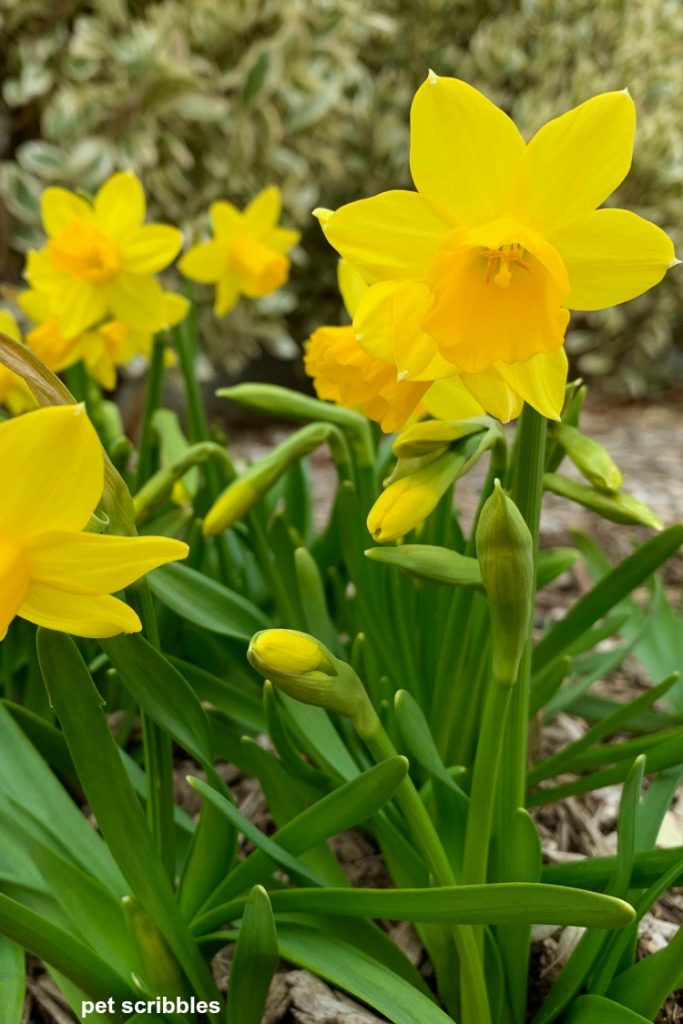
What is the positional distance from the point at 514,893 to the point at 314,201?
3.33 metres

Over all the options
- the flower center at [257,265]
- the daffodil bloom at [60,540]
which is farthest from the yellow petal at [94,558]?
the flower center at [257,265]

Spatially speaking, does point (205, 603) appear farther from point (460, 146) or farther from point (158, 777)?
point (460, 146)

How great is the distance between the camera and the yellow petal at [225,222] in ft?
4.84

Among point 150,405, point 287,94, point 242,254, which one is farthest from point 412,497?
point 287,94

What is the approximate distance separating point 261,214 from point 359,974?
116cm

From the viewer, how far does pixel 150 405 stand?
1.31 meters

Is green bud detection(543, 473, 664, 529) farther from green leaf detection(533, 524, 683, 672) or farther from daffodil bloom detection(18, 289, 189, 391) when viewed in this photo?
daffodil bloom detection(18, 289, 189, 391)

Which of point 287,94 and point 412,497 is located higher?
point 287,94

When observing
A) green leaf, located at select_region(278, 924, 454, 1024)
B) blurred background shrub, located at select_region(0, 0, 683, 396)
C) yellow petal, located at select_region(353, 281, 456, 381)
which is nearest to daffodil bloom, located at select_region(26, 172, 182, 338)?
yellow petal, located at select_region(353, 281, 456, 381)

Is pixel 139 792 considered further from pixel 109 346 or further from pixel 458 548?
pixel 109 346

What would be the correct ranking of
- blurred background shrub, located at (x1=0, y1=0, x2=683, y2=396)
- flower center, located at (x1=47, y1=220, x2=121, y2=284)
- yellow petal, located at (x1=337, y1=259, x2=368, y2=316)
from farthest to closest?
blurred background shrub, located at (x1=0, y1=0, x2=683, y2=396)
flower center, located at (x1=47, y1=220, x2=121, y2=284)
yellow petal, located at (x1=337, y1=259, x2=368, y2=316)

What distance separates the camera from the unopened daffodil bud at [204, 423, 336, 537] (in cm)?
94

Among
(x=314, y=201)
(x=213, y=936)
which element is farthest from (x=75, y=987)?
(x=314, y=201)

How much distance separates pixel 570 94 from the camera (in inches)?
151
